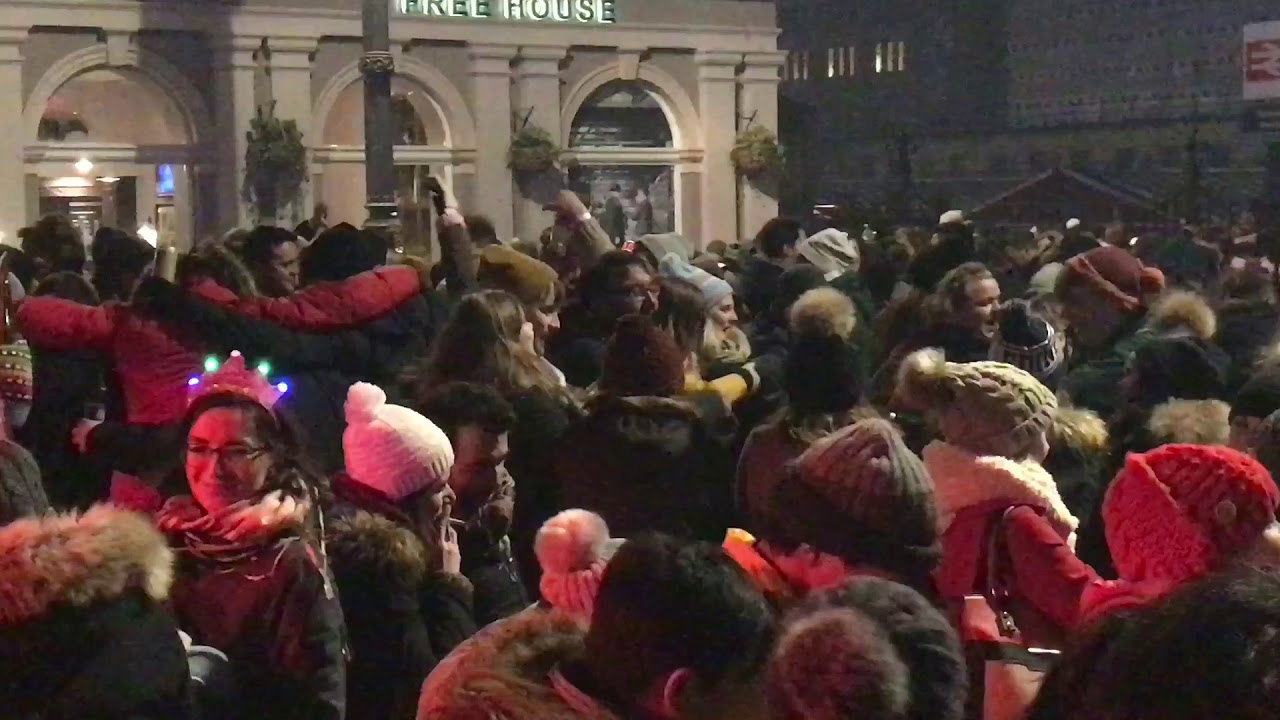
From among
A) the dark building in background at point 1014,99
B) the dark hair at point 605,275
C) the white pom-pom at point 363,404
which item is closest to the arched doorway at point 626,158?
the dark building in background at point 1014,99

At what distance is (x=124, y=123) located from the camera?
70.7ft

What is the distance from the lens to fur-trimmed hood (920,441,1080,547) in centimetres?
392

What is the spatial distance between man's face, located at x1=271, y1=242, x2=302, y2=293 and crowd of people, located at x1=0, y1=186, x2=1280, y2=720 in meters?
0.03

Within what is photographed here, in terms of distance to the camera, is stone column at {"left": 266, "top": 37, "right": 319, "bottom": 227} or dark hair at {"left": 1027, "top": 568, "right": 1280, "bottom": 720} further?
stone column at {"left": 266, "top": 37, "right": 319, "bottom": 227}

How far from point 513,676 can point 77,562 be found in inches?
36.8

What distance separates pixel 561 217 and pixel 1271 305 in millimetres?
3786

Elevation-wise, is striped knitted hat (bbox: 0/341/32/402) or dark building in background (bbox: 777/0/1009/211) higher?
dark building in background (bbox: 777/0/1009/211)

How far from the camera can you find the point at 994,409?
4.15 meters

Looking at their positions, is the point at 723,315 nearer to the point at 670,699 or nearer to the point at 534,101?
the point at 670,699

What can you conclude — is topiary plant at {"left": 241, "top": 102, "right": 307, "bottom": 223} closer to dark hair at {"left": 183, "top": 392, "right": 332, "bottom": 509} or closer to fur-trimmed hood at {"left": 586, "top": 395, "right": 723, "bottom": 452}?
fur-trimmed hood at {"left": 586, "top": 395, "right": 723, "bottom": 452}

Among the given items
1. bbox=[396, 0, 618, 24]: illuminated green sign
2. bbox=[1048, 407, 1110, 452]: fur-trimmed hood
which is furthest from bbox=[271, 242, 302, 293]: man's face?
bbox=[396, 0, 618, 24]: illuminated green sign

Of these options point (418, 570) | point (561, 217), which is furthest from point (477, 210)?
point (418, 570)

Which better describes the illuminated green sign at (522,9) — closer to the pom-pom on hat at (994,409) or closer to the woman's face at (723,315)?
the woman's face at (723,315)

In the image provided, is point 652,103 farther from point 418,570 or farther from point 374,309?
point 418,570
